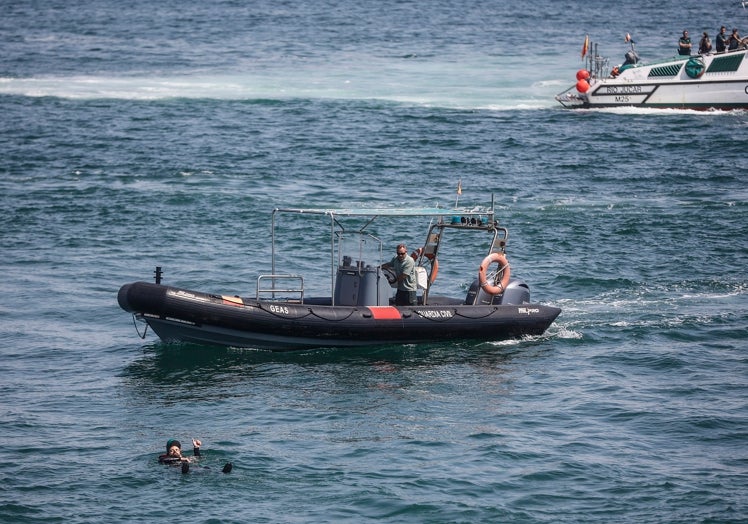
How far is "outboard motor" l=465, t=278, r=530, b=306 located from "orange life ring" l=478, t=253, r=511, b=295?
0.57ft

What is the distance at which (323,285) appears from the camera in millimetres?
29031

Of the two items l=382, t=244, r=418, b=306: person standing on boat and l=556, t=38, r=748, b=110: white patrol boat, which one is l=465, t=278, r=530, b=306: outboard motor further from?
l=556, t=38, r=748, b=110: white patrol boat

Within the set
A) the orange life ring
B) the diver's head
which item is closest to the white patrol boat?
the orange life ring

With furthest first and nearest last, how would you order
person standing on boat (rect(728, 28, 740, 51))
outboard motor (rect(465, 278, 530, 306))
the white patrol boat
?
the white patrol boat → person standing on boat (rect(728, 28, 740, 51)) → outboard motor (rect(465, 278, 530, 306))

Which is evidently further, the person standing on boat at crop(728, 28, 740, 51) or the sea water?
the person standing on boat at crop(728, 28, 740, 51)

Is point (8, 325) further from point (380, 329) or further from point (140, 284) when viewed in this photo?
point (380, 329)

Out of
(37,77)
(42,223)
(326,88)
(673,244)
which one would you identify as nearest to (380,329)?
(673,244)

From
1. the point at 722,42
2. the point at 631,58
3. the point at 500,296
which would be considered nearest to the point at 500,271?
the point at 500,296

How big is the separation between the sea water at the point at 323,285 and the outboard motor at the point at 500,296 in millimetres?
956

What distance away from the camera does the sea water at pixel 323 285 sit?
1862 cm

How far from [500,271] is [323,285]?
5.17m

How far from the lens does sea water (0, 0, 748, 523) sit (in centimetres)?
1862

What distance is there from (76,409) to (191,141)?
2524cm

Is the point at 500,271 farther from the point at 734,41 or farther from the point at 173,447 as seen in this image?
the point at 734,41
